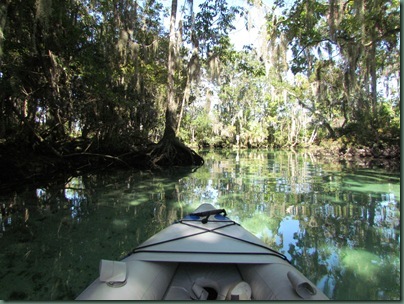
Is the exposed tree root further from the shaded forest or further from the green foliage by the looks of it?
the green foliage

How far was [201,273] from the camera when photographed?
238cm

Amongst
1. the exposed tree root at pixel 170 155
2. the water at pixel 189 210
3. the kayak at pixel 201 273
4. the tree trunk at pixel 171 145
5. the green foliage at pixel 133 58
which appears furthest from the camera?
the tree trunk at pixel 171 145

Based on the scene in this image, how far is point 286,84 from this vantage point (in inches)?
966

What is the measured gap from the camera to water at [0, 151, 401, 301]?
2.82 m

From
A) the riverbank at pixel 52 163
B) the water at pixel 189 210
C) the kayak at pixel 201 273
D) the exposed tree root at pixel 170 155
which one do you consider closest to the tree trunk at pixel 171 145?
the exposed tree root at pixel 170 155

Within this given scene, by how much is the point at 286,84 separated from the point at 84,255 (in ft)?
79.3

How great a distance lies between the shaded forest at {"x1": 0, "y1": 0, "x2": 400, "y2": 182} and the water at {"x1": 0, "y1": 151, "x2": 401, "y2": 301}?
3021 millimetres

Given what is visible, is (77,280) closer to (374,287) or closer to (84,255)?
(84,255)

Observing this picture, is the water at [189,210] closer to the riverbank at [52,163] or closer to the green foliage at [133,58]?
the riverbank at [52,163]

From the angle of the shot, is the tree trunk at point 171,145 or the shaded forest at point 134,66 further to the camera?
the tree trunk at point 171,145

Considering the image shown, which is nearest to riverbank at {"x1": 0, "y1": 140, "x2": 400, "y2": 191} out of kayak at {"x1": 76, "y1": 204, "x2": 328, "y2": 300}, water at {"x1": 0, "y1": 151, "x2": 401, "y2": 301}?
water at {"x1": 0, "y1": 151, "x2": 401, "y2": 301}

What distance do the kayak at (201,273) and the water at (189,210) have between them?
0.85 meters

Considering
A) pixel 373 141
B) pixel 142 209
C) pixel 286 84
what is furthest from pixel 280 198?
pixel 286 84

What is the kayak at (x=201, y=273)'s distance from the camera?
1.81 m
